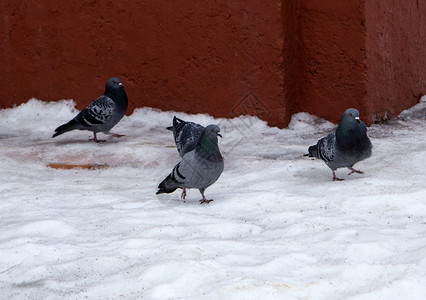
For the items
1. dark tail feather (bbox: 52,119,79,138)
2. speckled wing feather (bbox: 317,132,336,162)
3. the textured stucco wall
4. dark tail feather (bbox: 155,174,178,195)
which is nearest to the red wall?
the textured stucco wall

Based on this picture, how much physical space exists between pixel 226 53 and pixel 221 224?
3656mm

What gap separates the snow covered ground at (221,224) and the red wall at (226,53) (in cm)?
63

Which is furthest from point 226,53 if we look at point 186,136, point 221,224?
point 221,224

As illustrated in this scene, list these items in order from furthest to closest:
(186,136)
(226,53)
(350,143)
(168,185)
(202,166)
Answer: (226,53) → (186,136) → (350,143) → (168,185) → (202,166)

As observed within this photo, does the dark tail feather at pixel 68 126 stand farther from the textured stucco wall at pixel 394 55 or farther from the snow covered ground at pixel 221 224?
the textured stucco wall at pixel 394 55

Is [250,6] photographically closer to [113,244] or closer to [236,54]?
[236,54]

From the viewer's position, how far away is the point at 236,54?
7215 mm

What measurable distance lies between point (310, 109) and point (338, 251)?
426 centimetres

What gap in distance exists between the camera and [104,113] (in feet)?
22.8

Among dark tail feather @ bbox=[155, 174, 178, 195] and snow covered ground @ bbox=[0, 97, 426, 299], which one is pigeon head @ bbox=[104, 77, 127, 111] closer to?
snow covered ground @ bbox=[0, 97, 426, 299]

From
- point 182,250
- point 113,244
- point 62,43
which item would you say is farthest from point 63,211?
point 62,43

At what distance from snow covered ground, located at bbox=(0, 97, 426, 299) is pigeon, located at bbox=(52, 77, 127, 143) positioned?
0.21 metres

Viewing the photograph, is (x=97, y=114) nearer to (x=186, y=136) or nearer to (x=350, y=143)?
(x=186, y=136)

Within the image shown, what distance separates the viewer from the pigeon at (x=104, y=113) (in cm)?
696
